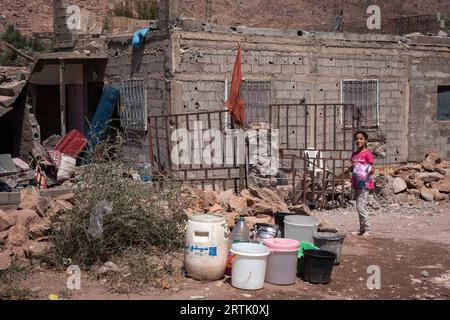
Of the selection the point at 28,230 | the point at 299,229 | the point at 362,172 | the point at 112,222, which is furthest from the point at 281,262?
the point at 28,230

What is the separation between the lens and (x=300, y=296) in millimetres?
5781

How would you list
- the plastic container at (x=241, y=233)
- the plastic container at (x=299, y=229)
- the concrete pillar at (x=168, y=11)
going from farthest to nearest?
the concrete pillar at (x=168, y=11) → the plastic container at (x=299, y=229) → the plastic container at (x=241, y=233)

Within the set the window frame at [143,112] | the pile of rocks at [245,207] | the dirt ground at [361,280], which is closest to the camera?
the dirt ground at [361,280]

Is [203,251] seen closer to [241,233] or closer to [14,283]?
[241,233]

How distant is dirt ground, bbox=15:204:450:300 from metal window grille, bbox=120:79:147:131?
535cm

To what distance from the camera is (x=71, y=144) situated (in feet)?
44.4

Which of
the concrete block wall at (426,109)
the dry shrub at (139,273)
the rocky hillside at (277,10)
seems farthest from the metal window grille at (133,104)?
the rocky hillside at (277,10)

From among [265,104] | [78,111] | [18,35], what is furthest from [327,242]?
[18,35]

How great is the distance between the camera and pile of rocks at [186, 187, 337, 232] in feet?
26.3

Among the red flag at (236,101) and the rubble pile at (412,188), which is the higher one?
the red flag at (236,101)

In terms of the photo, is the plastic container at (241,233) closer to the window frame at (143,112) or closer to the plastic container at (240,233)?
the plastic container at (240,233)

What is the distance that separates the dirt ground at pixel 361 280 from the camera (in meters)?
5.75

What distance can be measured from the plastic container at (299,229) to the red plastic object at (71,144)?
760 centimetres

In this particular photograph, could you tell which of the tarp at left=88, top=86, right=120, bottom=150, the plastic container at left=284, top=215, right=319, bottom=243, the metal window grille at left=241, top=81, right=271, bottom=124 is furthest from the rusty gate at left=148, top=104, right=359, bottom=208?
the plastic container at left=284, top=215, right=319, bottom=243
